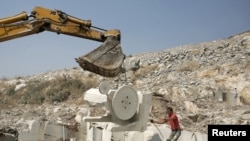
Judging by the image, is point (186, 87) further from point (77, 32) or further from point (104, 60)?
point (104, 60)

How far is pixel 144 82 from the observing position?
71.3 ft

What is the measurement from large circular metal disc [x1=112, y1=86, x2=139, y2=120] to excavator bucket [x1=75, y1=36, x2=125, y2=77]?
2.56ft

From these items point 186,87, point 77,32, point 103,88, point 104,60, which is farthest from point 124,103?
point 186,87

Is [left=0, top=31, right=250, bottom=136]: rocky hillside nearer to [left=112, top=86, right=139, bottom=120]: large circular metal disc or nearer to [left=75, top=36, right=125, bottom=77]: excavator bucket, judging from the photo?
[left=112, top=86, right=139, bottom=120]: large circular metal disc

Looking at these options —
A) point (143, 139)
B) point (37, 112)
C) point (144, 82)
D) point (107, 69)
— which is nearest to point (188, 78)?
point (144, 82)

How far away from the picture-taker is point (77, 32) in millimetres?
9828

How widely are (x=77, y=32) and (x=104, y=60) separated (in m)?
1.46

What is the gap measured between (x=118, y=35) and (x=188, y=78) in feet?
37.2

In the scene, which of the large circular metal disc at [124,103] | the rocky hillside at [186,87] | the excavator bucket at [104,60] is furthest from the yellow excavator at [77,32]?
the rocky hillside at [186,87]

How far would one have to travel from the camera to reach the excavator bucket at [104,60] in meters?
8.57

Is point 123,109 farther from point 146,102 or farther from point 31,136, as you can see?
point 31,136

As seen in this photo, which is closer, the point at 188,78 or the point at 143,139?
the point at 143,139

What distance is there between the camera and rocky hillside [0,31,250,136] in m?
14.2

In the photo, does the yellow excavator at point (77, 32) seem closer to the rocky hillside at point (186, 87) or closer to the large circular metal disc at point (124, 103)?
the large circular metal disc at point (124, 103)
